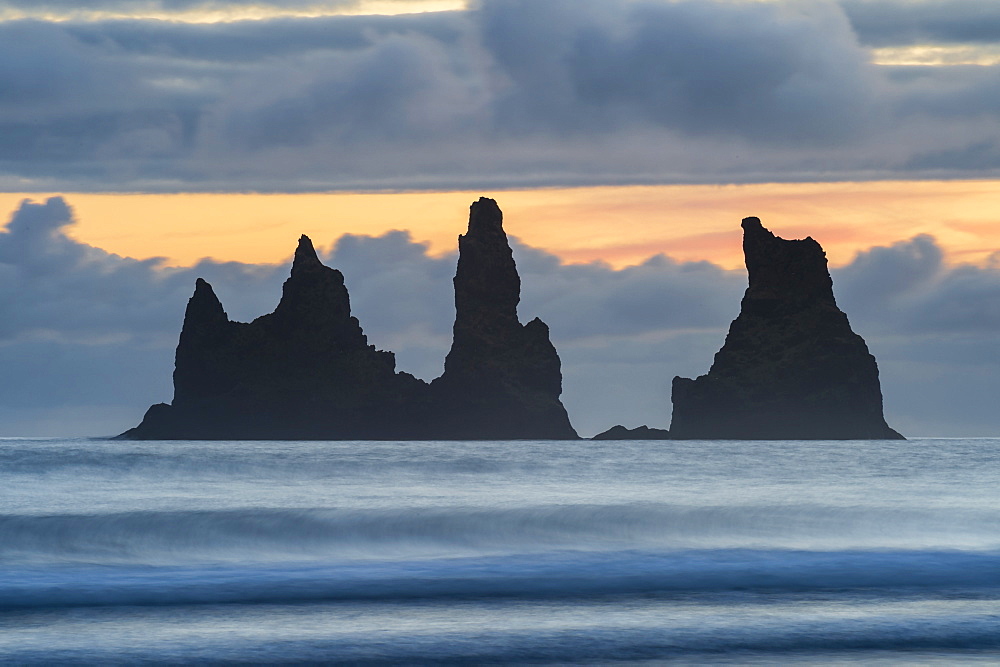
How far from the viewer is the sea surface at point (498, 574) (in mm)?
14234

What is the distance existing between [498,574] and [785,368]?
16637cm

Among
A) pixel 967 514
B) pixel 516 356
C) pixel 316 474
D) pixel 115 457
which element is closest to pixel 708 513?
pixel 967 514

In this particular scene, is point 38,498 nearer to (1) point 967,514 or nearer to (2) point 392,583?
(2) point 392,583

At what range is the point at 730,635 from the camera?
14.8 metres

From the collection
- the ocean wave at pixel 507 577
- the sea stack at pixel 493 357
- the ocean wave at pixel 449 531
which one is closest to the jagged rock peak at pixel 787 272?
the sea stack at pixel 493 357

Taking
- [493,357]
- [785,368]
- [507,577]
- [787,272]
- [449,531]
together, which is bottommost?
[507,577]

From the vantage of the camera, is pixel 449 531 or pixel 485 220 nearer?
pixel 449 531

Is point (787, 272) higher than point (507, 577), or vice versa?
point (787, 272)

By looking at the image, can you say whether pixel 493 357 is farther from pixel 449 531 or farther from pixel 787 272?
pixel 449 531

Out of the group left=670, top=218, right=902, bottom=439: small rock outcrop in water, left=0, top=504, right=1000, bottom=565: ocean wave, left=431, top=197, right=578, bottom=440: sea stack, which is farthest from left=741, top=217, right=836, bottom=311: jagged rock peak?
left=0, top=504, right=1000, bottom=565: ocean wave

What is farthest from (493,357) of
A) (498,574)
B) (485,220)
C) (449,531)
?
(498,574)

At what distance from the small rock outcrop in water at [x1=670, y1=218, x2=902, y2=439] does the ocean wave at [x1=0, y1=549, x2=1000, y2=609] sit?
153 m

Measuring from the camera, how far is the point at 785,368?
182 metres

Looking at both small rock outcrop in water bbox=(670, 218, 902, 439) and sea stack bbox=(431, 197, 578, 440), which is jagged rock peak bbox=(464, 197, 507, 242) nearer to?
sea stack bbox=(431, 197, 578, 440)
